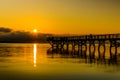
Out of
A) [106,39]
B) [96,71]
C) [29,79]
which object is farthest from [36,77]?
[106,39]

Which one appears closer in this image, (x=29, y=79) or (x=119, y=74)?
(x=29, y=79)

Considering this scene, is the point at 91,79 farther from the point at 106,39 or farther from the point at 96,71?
the point at 106,39

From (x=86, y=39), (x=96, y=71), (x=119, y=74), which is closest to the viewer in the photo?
(x=119, y=74)

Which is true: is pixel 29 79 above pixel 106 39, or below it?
below

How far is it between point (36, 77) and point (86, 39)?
32.1 m

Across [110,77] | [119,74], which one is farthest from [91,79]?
[119,74]

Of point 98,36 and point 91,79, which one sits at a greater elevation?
point 98,36

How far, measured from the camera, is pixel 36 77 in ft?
111

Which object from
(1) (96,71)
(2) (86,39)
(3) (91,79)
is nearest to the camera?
(3) (91,79)

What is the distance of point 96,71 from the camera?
126 feet

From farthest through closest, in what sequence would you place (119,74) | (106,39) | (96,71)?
(106,39) < (96,71) < (119,74)

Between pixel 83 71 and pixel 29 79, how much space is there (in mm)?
8734

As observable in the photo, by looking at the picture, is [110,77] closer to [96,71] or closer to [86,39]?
[96,71]

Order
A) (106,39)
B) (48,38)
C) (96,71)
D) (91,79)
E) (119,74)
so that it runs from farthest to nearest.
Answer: (48,38)
(106,39)
(96,71)
(119,74)
(91,79)
